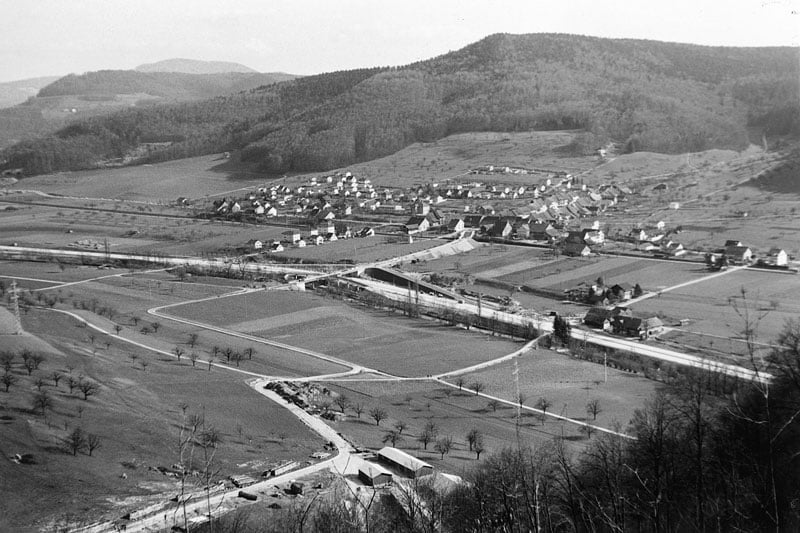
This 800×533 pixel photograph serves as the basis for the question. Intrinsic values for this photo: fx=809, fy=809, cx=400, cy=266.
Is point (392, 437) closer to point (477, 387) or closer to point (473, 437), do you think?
point (473, 437)

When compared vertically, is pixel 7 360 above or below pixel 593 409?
above

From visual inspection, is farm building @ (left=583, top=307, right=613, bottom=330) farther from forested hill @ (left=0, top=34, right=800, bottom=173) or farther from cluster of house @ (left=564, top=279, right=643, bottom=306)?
forested hill @ (left=0, top=34, right=800, bottom=173)

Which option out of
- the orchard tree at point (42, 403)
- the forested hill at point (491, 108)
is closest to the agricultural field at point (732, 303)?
the orchard tree at point (42, 403)

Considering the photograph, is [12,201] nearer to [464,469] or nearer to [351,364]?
[351,364]

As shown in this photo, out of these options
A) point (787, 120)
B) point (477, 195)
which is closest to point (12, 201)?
point (477, 195)

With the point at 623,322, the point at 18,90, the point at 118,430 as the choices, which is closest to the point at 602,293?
the point at 623,322

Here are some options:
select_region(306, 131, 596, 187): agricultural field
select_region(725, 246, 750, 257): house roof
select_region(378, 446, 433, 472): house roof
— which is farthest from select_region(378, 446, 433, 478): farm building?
select_region(306, 131, 596, 187): agricultural field
